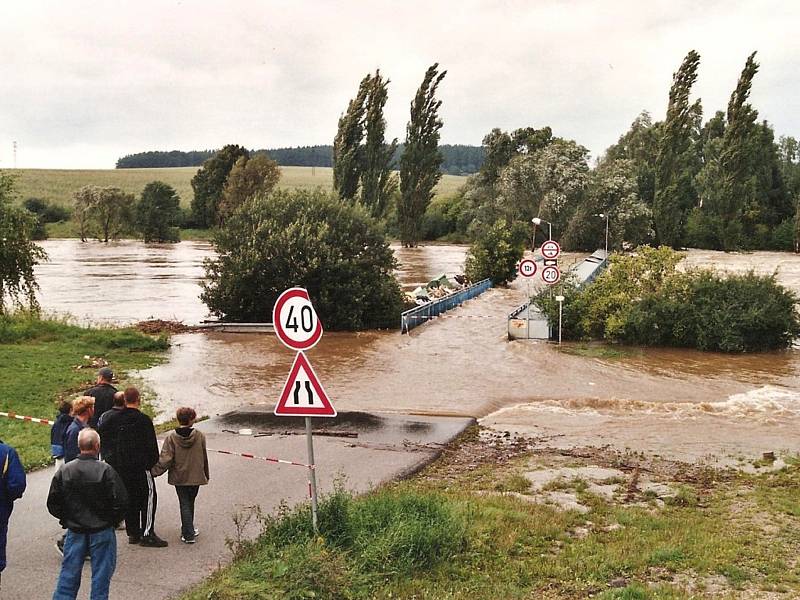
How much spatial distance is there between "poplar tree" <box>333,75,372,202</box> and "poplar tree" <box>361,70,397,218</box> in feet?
1.86

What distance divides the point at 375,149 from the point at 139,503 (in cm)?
6769

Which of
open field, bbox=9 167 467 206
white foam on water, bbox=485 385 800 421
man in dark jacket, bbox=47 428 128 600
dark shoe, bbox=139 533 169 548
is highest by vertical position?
open field, bbox=9 167 467 206

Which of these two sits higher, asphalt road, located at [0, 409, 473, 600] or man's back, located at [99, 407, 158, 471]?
man's back, located at [99, 407, 158, 471]

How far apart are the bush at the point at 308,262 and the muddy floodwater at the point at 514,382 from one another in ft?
5.00

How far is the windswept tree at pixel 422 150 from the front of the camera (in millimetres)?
77000

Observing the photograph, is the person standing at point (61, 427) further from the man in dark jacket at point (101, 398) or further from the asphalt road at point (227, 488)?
the asphalt road at point (227, 488)

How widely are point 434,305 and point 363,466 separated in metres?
23.3

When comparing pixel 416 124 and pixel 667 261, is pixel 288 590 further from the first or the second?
pixel 416 124

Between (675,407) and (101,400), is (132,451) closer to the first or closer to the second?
(101,400)

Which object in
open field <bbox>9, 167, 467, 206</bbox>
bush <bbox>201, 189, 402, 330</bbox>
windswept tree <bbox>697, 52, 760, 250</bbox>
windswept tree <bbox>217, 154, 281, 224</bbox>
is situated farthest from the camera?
open field <bbox>9, 167, 467, 206</bbox>

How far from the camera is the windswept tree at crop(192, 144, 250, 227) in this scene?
106 meters

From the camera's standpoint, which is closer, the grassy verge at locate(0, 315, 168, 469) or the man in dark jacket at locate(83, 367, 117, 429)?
the man in dark jacket at locate(83, 367, 117, 429)

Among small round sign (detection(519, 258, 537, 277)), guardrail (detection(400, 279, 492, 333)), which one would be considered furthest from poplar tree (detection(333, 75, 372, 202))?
small round sign (detection(519, 258, 537, 277))

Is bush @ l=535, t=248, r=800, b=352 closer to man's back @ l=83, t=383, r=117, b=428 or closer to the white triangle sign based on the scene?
the white triangle sign
